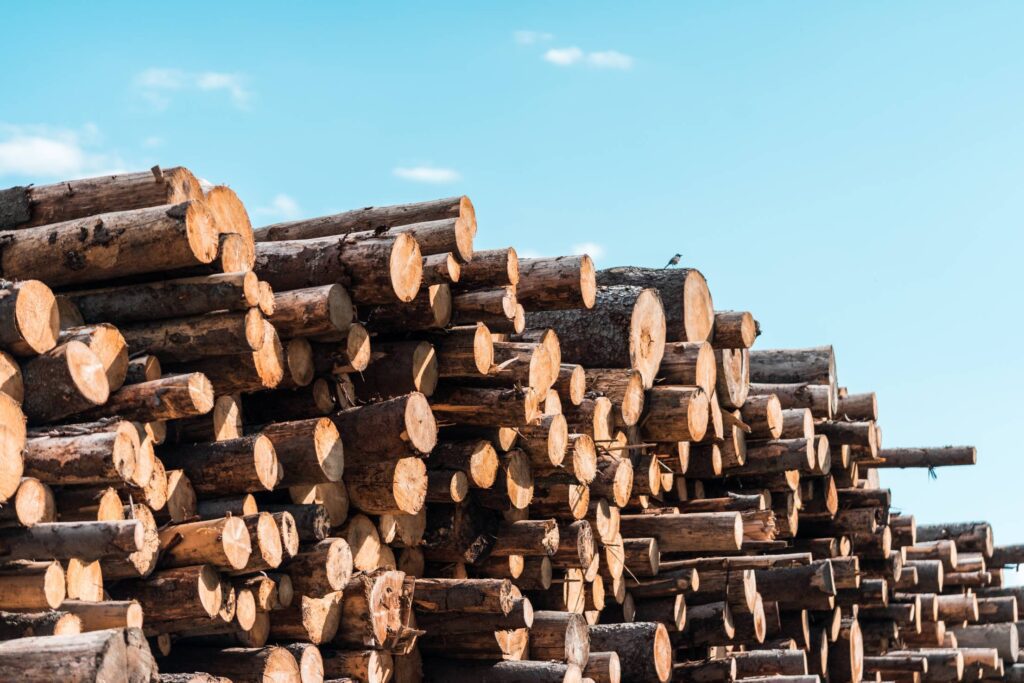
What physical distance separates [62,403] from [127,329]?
2.60 ft

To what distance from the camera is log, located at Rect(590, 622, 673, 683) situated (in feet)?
28.2

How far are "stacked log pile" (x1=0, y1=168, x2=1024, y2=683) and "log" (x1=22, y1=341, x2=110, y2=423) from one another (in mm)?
13

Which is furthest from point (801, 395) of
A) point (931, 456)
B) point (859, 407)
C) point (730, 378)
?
point (931, 456)

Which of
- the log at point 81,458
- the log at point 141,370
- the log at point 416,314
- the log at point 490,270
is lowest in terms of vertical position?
the log at point 81,458

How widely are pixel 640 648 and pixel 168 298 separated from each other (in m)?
3.97

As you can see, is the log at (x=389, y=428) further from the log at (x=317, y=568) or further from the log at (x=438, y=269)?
the log at (x=438, y=269)

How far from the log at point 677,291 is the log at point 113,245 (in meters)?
3.98

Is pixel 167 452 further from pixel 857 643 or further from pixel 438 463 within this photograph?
pixel 857 643

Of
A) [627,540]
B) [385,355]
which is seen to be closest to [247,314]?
[385,355]

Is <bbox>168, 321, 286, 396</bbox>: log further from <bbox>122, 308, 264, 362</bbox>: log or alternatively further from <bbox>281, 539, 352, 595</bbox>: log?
<bbox>281, 539, 352, 595</bbox>: log

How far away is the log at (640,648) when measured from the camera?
8594 mm

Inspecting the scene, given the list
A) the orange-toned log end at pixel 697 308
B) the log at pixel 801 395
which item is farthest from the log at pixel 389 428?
the log at pixel 801 395

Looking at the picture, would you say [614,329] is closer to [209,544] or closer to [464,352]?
[464,352]

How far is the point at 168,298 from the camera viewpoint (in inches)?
250
